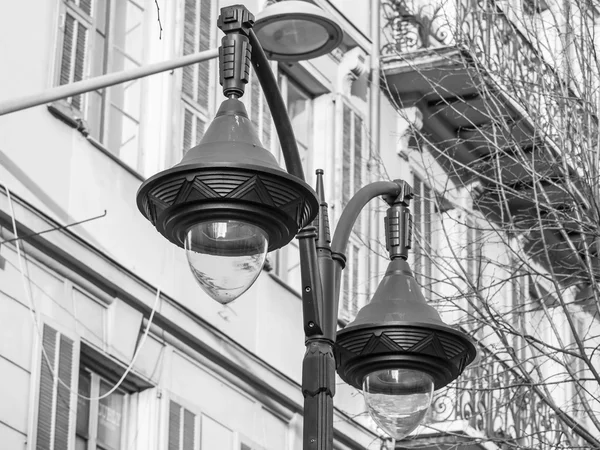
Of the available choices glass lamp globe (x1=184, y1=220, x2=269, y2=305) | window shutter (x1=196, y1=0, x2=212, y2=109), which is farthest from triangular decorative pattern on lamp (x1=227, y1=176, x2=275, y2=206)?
window shutter (x1=196, y1=0, x2=212, y2=109)

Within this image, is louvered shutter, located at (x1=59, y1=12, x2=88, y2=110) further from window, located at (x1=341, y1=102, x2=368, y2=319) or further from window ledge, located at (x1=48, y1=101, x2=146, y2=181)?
window, located at (x1=341, y1=102, x2=368, y2=319)

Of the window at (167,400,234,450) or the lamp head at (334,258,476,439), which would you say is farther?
the window at (167,400,234,450)

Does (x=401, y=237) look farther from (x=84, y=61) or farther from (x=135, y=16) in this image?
(x=135, y=16)

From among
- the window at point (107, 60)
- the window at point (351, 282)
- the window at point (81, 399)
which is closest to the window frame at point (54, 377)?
the window at point (81, 399)

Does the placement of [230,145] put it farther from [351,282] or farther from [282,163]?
[351,282]

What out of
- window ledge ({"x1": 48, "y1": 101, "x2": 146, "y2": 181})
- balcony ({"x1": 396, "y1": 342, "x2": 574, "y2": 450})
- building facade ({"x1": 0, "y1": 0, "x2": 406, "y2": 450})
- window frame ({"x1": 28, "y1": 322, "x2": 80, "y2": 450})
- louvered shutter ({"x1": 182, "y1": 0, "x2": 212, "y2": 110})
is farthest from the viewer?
balcony ({"x1": 396, "y1": 342, "x2": 574, "y2": 450})

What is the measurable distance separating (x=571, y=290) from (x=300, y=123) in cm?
669

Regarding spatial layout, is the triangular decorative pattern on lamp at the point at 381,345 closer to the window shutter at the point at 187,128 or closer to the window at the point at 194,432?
the window at the point at 194,432

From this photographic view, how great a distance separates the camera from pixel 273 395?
45.8ft

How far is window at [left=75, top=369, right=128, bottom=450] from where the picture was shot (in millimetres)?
11359

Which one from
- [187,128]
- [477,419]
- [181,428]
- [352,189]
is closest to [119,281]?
[181,428]

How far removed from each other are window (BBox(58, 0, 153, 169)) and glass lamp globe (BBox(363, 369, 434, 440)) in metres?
4.98

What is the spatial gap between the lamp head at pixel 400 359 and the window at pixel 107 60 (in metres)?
4.85

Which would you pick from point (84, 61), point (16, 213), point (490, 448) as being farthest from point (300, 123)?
point (16, 213)
